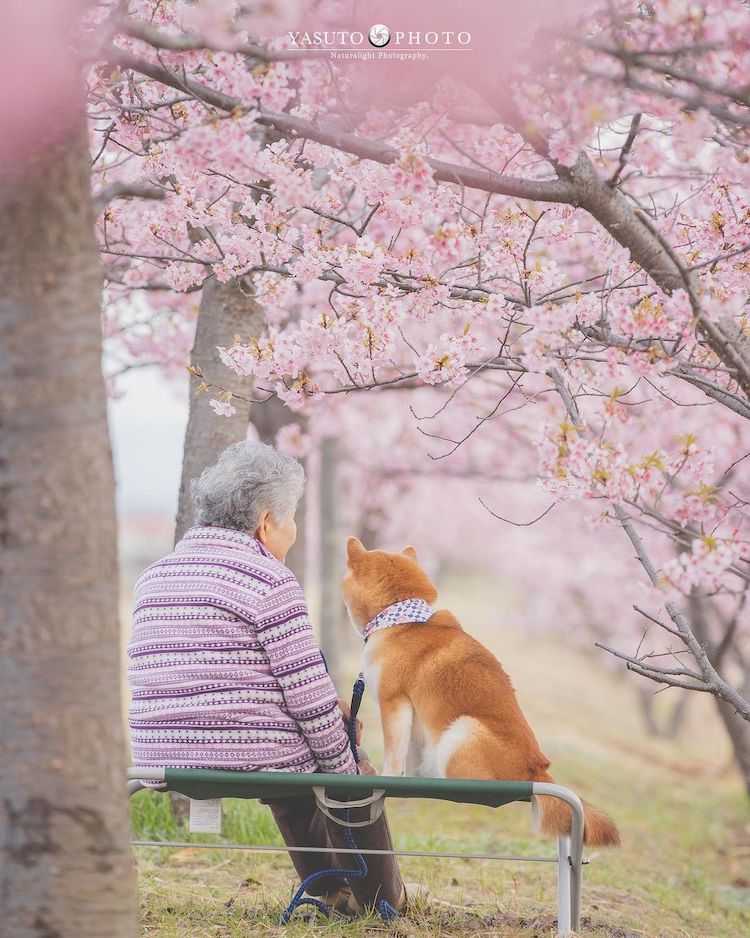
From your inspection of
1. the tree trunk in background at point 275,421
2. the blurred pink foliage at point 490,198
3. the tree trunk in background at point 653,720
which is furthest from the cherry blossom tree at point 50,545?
the tree trunk in background at point 653,720

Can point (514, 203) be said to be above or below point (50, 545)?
above

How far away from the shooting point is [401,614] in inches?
140

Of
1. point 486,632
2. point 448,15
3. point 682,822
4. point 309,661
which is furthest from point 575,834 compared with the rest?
point 486,632

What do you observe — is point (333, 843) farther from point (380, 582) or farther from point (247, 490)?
point (247, 490)

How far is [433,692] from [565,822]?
55cm

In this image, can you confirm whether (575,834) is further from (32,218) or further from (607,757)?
(607,757)

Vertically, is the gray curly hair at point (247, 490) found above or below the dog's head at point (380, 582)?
above

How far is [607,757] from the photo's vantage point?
12.7 metres

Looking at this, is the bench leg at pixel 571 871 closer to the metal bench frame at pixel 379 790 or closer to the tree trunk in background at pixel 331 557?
the metal bench frame at pixel 379 790

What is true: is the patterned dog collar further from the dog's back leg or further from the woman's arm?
the woman's arm

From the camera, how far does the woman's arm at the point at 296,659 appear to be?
305cm

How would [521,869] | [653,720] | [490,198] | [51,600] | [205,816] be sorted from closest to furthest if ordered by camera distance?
[51,600] < [205,816] < [490,198] < [521,869] < [653,720]

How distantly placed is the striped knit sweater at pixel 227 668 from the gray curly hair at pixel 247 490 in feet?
0.46

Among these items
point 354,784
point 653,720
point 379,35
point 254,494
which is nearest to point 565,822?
point 354,784
